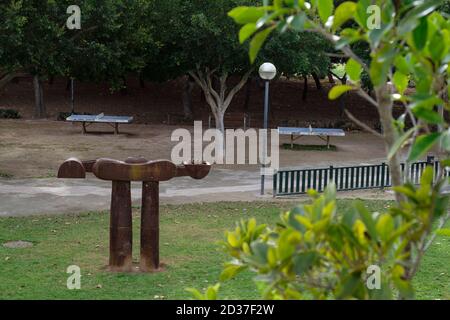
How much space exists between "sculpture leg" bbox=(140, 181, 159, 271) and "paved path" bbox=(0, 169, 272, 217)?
491 centimetres

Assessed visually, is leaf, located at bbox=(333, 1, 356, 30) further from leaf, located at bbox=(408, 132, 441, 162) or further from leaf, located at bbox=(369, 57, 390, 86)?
leaf, located at bbox=(408, 132, 441, 162)

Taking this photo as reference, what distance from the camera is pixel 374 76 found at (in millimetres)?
Answer: 2559

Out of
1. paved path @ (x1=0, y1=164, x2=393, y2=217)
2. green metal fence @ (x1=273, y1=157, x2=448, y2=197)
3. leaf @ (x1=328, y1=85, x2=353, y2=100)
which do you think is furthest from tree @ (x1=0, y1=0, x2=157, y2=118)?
leaf @ (x1=328, y1=85, x2=353, y2=100)

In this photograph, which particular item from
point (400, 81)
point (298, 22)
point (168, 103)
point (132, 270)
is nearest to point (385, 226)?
point (298, 22)

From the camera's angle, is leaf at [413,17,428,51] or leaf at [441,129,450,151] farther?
leaf at [413,17,428,51]

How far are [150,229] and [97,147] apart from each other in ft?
49.4

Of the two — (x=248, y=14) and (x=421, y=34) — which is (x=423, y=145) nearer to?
(x=421, y=34)

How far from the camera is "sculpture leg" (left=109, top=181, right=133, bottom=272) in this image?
9.48 meters

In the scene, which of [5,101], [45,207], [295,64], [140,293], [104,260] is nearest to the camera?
[140,293]

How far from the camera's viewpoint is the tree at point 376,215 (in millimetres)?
2434

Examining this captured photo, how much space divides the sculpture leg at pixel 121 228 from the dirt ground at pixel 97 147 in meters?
9.20

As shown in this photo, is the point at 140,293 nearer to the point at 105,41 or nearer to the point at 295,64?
the point at 105,41
